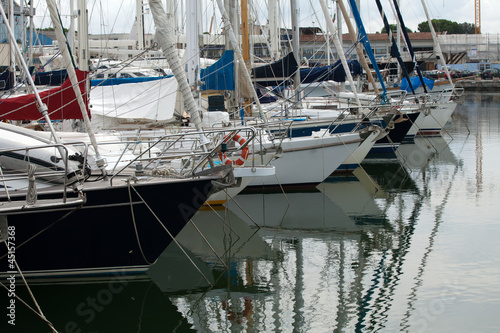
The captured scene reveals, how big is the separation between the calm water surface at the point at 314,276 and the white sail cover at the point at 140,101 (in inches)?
131

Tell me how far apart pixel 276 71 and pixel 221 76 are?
4.66m

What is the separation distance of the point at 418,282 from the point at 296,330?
272cm

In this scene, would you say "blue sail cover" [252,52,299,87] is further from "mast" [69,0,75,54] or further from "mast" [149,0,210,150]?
"mast" [149,0,210,150]

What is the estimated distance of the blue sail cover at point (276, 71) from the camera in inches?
832

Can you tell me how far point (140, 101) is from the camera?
17031 mm

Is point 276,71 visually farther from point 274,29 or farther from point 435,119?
point 274,29

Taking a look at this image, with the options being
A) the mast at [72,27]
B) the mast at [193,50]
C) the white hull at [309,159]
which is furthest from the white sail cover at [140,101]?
the white hull at [309,159]

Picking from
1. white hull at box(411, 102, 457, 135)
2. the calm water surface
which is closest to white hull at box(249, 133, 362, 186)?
the calm water surface

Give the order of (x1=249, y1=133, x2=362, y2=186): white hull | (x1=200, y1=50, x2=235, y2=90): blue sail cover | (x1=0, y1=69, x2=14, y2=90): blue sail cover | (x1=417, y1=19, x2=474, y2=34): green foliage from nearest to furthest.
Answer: (x1=249, y1=133, x2=362, y2=186): white hull, (x1=0, y1=69, x2=14, y2=90): blue sail cover, (x1=200, y1=50, x2=235, y2=90): blue sail cover, (x1=417, y1=19, x2=474, y2=34): green foliage

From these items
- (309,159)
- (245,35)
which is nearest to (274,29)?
(245,35)

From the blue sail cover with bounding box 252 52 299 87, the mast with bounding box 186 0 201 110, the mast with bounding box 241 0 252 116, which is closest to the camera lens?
the mast with bounding box 186 0 201 110

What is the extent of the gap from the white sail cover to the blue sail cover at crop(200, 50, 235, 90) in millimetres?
1303

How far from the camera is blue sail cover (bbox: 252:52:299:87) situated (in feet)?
69.3

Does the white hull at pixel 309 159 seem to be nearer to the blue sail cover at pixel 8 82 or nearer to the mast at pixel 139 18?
the blue sail cover at pixel 8 82
